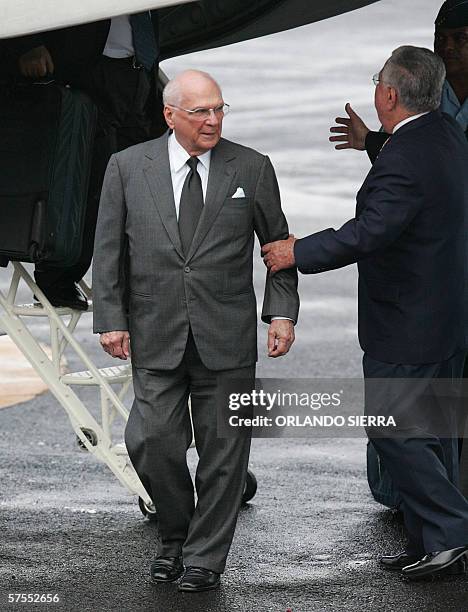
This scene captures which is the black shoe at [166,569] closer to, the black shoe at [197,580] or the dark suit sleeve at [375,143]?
the black shoe at [197,580]

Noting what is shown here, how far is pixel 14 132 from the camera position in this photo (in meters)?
5.96

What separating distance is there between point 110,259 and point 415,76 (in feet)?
4.04

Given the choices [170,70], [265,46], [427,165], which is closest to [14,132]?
[427,165]

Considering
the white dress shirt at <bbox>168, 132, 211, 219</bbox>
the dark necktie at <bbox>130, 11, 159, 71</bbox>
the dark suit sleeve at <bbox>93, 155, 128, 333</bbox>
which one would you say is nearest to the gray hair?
the white dress shirt at <bbox>168, 132, 211, 219</bbox>

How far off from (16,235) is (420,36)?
13317 millimetres

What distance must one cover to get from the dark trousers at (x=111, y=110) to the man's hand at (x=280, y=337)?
1147 mm

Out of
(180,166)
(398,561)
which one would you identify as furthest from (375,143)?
(398,561)

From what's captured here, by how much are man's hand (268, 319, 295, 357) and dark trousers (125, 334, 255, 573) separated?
0.56 ft

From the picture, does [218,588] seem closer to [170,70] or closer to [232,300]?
[232,300]

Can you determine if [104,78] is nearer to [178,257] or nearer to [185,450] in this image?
[178,257]

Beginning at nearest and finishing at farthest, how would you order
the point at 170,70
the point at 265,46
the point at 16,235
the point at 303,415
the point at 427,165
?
the point at 427,165
the point at 16,235
the point at 303,415
the point at 170,70
the point at 265,46

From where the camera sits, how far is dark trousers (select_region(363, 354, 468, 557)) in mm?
5535

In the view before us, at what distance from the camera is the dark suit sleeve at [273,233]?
5.52m

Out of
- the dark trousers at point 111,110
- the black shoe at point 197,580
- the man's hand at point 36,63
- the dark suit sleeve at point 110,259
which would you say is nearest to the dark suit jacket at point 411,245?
the dark suit sleeve at point 110,259
